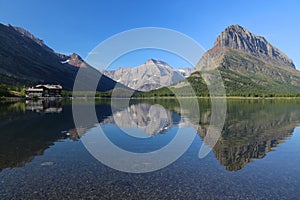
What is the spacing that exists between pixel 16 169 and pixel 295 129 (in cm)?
4757

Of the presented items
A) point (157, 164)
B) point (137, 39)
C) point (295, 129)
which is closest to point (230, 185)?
point (157, 164)

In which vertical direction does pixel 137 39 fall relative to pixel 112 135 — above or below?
above

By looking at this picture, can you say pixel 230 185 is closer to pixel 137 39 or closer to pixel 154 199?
pixel 154 199

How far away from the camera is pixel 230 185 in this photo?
57.2 ft

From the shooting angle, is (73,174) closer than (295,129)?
Yes

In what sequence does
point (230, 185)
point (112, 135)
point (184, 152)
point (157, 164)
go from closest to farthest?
1. point (230, 185)
2. point (157, 164)
3. point (184, 152)
4. point (112, 135)

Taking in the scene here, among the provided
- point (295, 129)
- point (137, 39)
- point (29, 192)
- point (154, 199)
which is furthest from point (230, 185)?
point (295, 129)

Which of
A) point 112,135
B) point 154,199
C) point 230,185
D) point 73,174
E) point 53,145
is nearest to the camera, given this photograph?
point 154,199

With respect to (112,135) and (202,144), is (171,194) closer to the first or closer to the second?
(202,144)

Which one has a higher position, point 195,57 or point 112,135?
point 195,57

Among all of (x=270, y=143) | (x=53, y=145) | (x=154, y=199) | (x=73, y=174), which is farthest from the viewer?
(x=270, y=143)

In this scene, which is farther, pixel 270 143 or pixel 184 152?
pixel 270 143

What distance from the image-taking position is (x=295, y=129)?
45750 mm

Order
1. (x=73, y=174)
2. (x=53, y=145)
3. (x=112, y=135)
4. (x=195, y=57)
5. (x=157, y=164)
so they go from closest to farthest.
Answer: (x=73, y=174) < (x=157, y=164) < (x=53, y=145) < (x=112, y=135) < (x=195, y=57)
